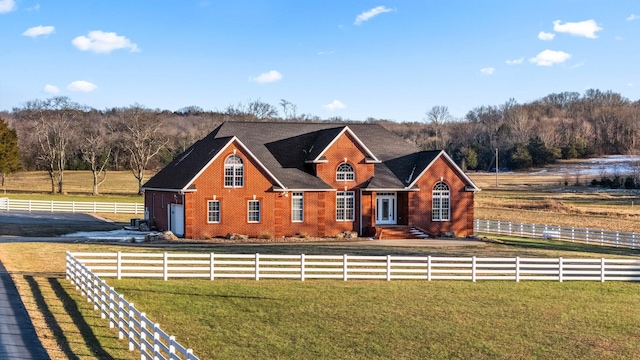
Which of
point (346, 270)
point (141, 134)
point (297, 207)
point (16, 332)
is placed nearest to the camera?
point (16, 332)

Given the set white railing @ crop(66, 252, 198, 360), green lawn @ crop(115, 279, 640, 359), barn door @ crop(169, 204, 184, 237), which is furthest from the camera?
barn door @ crop(169, 204, 184, 237)

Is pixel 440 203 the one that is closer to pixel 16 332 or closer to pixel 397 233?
pixel 397 233

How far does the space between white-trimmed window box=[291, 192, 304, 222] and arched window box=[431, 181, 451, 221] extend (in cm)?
943

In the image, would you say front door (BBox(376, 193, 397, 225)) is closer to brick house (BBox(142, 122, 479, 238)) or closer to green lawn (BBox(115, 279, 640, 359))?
brick house (BBox(142, 122, 479, 238))

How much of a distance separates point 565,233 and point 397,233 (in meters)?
12.2

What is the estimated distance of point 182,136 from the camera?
12912 cm

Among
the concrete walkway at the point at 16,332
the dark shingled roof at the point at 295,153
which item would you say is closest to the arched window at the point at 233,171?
the dark shingled roof at the point at 295,153

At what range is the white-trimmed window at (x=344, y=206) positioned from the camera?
4866 cm

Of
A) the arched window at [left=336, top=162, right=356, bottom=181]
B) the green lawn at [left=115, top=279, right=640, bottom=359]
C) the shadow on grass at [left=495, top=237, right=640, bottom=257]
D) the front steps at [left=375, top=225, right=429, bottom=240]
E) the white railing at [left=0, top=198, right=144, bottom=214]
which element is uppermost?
the arched window at [left=336, top=162, right=356, bottom=181]

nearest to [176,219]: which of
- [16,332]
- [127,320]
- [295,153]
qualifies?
[295,153]

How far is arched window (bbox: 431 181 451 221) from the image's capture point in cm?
5016

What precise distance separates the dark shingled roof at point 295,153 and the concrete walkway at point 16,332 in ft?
75.1

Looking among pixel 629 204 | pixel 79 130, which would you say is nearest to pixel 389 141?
pixel 629 204

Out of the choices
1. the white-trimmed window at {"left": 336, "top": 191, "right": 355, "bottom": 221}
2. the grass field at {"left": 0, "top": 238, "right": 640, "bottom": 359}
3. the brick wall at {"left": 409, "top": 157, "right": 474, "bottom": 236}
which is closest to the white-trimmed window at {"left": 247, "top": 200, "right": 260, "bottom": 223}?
the white-trimmed window at {"left": 336, "top": 191, "right": 355, "bottom": 221}
